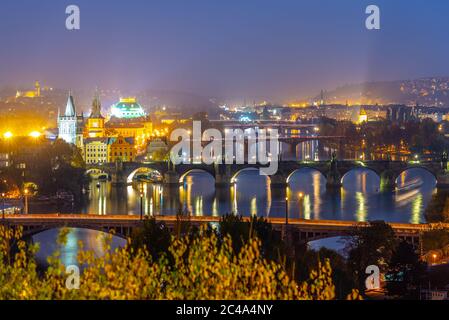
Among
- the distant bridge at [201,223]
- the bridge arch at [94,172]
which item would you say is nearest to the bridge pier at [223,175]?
the bridge arch at [94,172]

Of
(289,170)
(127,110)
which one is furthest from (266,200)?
(127,110)

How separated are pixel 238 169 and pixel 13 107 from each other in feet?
118

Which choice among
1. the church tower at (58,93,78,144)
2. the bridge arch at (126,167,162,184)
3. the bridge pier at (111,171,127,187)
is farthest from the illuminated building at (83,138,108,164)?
the bridge pier at (111,171,127,187)

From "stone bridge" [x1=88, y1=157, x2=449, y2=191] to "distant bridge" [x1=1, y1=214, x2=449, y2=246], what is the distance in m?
10.9

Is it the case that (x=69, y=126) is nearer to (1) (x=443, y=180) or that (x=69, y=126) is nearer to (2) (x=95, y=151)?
(2) (x=95, y=151)

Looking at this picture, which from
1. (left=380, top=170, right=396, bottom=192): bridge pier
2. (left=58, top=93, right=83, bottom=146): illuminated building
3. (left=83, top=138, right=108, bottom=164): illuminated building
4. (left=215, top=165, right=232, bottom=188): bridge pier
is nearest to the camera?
(left=380, top=170, right=396, bottom=192): bridge pier

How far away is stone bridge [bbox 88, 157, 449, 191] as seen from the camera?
2605cm

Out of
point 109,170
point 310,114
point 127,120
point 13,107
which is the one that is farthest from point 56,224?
point 310,114

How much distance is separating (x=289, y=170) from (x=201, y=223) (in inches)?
469

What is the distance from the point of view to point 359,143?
4394 centimetres

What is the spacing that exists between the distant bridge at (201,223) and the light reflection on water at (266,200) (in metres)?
0.33

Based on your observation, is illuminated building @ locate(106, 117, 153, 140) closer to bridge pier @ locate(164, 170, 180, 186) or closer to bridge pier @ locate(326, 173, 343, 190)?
bridge pier @ locate(164, 170, 180, 186)

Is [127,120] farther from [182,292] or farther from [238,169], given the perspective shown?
[182,292]

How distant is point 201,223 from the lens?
1480 centimetres
